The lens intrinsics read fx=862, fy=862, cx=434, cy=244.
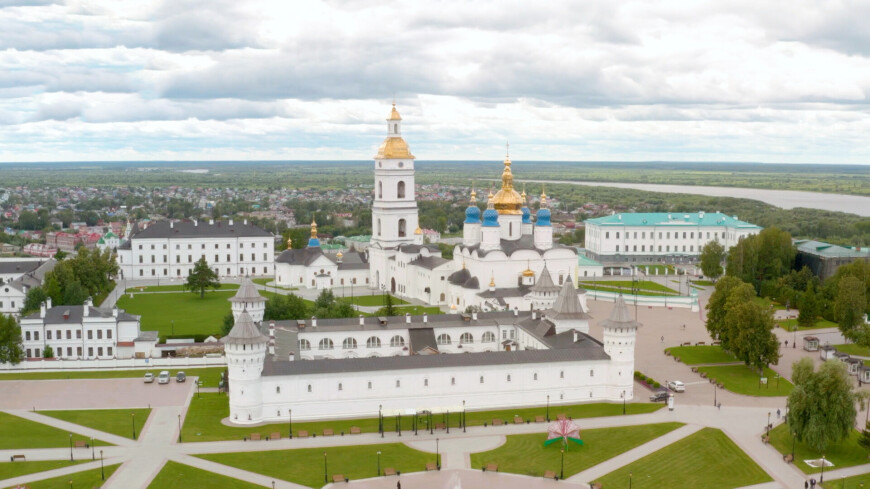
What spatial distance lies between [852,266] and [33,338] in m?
59.4

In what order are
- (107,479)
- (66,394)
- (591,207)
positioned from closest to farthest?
(107,479), (66,394), (591,207)

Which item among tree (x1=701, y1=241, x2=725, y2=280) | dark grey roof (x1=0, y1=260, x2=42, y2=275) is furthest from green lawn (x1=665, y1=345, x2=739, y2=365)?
dark grey roof (x1=0, y1=260, x2=42, y2=275)

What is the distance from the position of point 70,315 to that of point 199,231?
35.7 m

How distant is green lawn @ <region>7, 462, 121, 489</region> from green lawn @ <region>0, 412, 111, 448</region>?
279 centimetres

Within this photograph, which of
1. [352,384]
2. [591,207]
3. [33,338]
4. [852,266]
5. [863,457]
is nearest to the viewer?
[863,457]

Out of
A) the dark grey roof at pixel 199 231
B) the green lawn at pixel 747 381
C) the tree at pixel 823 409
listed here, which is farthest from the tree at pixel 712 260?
the tree at pixel 823 409

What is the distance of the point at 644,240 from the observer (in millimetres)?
100938

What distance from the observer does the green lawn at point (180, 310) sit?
61.3m

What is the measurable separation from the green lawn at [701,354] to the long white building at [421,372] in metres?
8.00

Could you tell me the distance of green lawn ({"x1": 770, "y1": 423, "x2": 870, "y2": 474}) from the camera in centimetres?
3678

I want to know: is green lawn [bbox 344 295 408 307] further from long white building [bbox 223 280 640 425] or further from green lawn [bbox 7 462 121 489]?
green lawn [bbox 7 462 121 489]

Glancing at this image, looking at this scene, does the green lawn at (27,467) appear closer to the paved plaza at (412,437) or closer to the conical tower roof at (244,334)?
the paved plaza at (412,437)

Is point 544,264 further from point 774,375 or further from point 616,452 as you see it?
point 616,452

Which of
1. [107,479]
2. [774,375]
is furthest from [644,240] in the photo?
[107,479]
